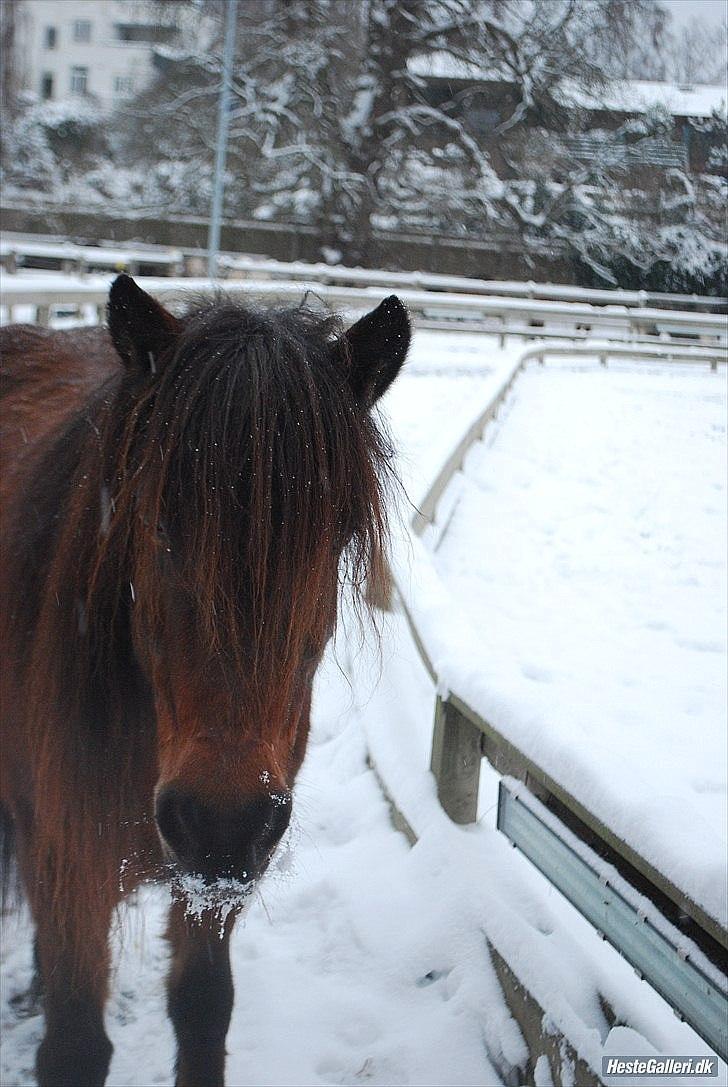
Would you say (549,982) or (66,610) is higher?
(66,610)

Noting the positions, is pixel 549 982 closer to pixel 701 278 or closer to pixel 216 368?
pixel 216 368

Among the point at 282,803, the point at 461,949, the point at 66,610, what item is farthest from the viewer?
the point at 461,949

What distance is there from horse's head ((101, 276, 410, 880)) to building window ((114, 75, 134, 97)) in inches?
822

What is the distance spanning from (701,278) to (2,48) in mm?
16157

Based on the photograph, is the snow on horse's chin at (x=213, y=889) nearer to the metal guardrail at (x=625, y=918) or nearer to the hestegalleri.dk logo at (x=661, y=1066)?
the metal guardrail at (x=625, y=918)

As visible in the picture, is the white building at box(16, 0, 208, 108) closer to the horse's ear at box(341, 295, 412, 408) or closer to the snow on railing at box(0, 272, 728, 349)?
the snow on railing at box(0, 272, 728, 349)

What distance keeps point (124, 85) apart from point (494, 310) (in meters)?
12.3

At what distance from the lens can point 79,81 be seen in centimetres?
1905

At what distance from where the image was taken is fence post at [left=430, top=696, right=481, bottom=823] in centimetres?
293

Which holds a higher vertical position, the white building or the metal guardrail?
the white building

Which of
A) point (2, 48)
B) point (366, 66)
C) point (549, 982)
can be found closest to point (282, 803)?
point (549, 982)

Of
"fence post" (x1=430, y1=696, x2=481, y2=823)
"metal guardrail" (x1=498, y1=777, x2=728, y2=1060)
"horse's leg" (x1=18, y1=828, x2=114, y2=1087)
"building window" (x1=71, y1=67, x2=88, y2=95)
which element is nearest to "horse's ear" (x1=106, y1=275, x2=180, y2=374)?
"horse's leg" (x1=18, y1=828, x2=114, y2=1087)

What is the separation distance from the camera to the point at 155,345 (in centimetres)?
184

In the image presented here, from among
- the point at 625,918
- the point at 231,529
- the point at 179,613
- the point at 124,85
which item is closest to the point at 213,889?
the point at 179,613
